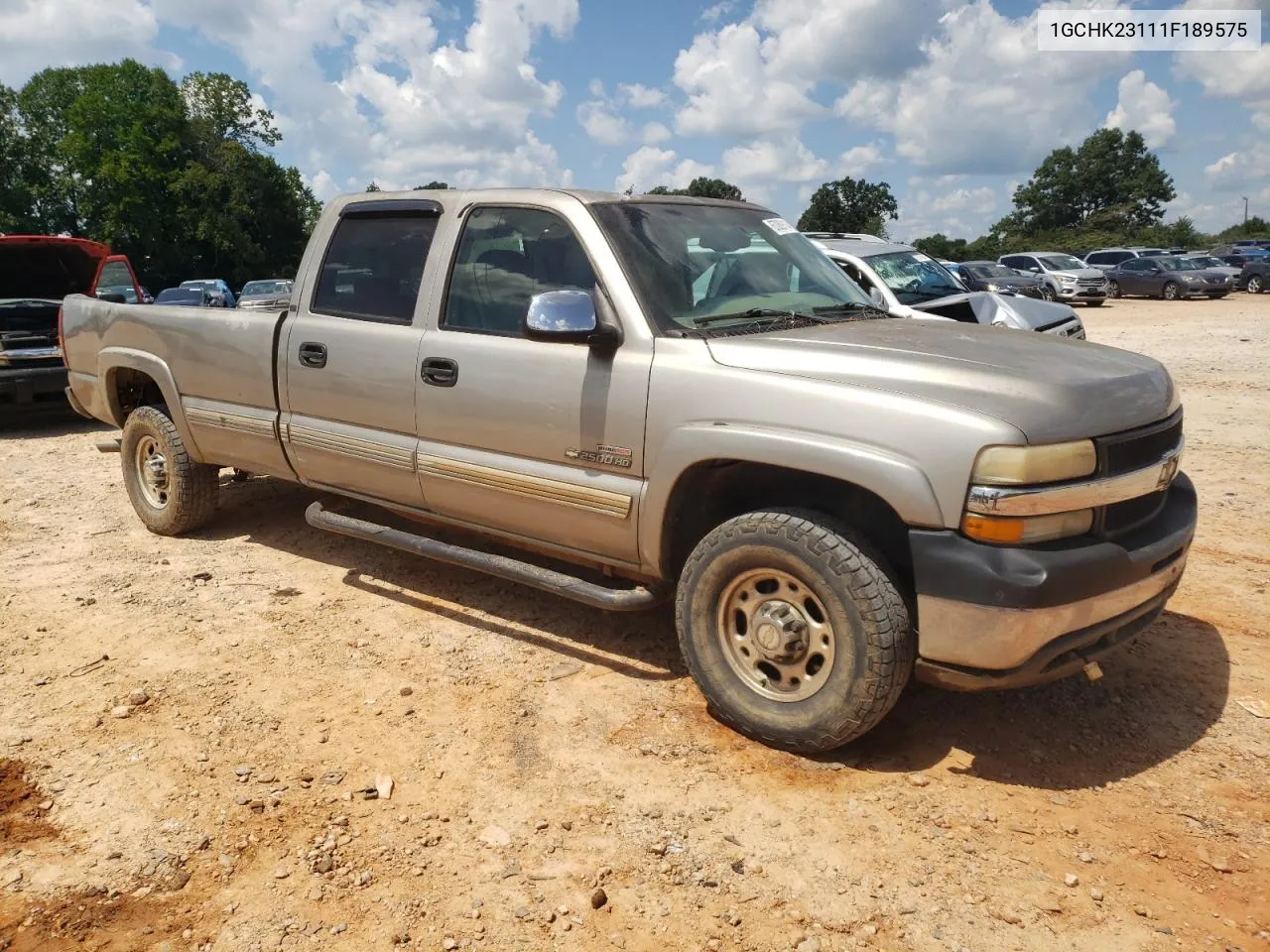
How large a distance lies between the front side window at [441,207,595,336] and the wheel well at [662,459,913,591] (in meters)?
0.95

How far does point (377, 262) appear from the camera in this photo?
4605mm

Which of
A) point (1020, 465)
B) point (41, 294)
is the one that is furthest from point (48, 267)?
point (1020, 465)

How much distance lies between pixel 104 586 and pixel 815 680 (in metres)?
3.94

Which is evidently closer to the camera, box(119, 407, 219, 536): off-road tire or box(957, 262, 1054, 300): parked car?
box(119, 407, 219, 536): off-road tire

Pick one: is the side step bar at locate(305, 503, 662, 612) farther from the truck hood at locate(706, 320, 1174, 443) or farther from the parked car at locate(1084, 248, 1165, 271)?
the parked car at locate(1084, 248, 1165, 271)

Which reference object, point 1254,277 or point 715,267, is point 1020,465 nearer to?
point 715,267

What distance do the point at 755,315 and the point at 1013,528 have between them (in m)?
1.42

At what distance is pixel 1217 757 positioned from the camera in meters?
3.33

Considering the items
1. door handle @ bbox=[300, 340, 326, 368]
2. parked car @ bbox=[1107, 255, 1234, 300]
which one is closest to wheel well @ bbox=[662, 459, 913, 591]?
door handle @ bbox=[300, 340, 326, 368]

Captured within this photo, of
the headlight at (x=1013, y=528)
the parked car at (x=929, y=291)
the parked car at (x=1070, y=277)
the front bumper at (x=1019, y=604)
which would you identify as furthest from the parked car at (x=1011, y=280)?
the headlight at (x=1013, y=528)

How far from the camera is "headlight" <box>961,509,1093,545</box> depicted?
112 inches

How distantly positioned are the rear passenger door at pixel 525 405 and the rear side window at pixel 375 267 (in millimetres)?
267

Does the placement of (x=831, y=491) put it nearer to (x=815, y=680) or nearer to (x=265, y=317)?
(x=815, y=680)

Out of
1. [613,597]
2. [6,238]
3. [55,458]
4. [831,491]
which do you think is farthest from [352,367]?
[6,238]
